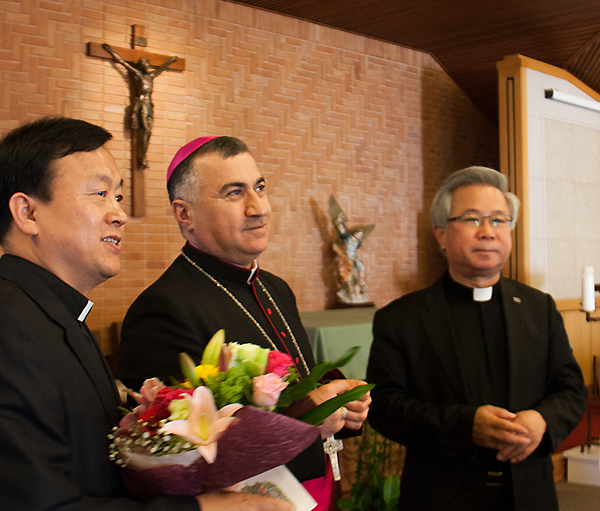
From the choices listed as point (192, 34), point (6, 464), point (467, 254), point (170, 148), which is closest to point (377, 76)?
point (192, 34)

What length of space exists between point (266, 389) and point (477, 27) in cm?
585

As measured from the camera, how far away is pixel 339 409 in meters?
1.57

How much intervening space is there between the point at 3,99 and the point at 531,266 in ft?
16.2

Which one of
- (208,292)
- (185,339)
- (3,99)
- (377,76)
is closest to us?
(185,339)

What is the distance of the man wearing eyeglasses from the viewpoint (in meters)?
2.09

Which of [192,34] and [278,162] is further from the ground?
[192,34]

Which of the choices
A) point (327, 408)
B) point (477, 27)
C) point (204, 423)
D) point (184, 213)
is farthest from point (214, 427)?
point (477, 27)

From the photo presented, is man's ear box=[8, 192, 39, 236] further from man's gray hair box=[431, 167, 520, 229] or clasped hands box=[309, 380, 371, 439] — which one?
man's gray hair box=[431, 167, 520, 229]

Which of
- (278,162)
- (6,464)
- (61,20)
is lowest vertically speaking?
(6,464)

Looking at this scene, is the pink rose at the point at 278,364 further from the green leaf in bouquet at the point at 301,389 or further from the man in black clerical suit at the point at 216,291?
the man in black clerical suit at the point at 216,291

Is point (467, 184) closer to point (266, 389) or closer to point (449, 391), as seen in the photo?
point (449, 391)

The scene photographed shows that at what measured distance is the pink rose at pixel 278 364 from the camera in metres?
1.21

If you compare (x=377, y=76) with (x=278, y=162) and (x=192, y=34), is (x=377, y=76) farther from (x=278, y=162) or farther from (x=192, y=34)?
(x=192, y=34)

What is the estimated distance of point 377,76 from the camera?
22.0 feet
